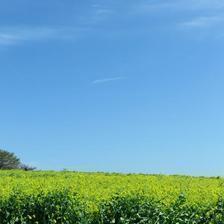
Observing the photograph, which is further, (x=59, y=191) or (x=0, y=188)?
(x=0, y=188)

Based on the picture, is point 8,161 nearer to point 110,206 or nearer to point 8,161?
point 8,161

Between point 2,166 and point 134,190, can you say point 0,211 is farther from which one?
point 2,166

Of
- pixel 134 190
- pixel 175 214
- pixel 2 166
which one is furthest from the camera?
pixel 2 166

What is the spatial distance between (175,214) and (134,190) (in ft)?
3.56

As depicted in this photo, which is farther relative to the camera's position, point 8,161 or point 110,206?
point 8,161

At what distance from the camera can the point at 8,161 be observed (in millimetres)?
40469

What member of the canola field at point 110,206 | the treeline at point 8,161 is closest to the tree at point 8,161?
the treeline at point 8,161

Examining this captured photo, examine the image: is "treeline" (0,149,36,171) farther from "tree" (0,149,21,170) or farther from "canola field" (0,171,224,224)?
"canola field" (0,171,224,224)

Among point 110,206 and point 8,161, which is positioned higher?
point 8,161

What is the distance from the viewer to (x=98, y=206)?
1143cm

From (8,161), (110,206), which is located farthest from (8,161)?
(110,206)

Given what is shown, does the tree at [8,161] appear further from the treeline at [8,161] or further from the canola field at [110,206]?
the canola field at [110,206]

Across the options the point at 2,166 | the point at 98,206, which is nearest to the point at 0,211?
the point at 98,206

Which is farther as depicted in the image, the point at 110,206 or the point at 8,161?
the point at 8,161
